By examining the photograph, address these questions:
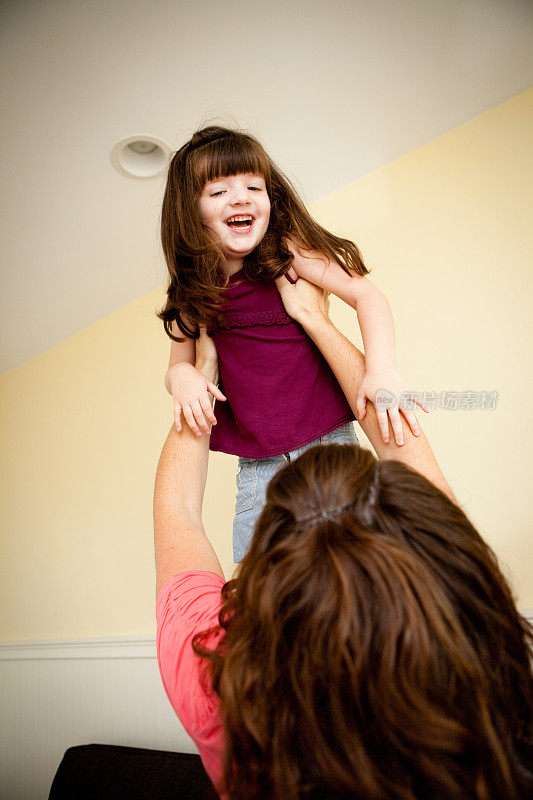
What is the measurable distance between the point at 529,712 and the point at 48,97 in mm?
1551

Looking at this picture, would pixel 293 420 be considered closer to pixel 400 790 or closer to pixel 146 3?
pixel 400 790

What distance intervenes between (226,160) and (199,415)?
514 mm

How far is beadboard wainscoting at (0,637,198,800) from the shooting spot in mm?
1784

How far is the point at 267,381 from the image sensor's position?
1021mm

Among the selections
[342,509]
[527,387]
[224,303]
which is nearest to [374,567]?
[342,509]

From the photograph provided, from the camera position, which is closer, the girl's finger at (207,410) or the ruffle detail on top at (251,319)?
the girl's finger at (207,410)

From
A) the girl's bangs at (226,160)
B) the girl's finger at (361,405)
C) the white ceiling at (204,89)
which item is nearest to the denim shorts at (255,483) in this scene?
the girl's finger at (361,405)

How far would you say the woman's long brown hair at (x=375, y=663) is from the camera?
0.42 meters

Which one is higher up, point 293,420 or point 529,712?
point 293,420

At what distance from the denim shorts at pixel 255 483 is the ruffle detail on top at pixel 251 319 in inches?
9.3

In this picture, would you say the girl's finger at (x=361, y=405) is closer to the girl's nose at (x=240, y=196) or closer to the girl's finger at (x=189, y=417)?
the girl's finger at (x=189, y=417)

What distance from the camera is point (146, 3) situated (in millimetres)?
1228

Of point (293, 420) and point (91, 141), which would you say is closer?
point (293, 420)

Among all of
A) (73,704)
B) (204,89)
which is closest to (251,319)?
(204,89)
